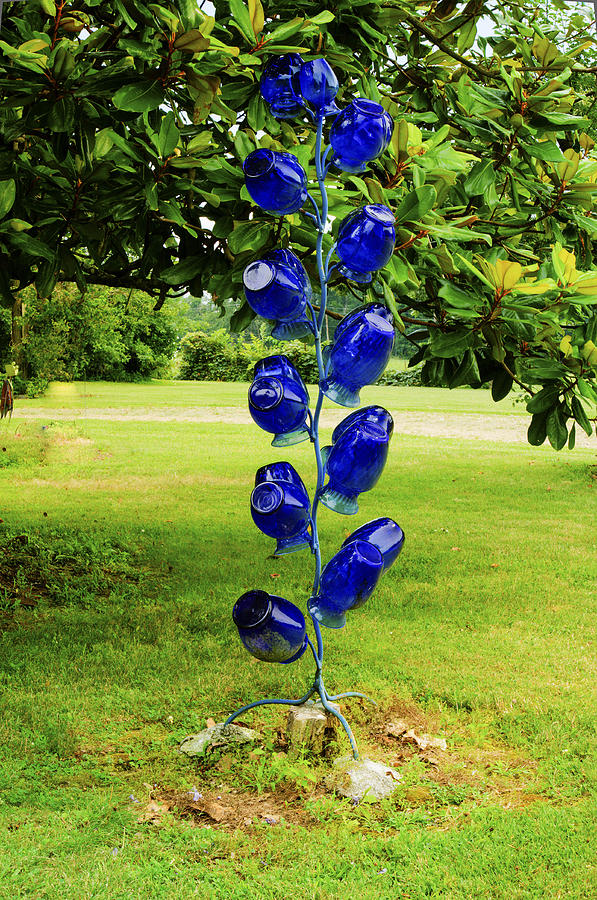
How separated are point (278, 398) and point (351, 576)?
61cm

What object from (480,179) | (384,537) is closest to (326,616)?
(384,537)

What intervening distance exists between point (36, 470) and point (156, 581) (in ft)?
17.8

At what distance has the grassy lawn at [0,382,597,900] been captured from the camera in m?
2.50

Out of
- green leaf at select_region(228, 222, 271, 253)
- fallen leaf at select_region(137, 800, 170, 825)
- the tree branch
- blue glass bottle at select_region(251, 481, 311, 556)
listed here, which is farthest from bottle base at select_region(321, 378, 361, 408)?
the tree branch

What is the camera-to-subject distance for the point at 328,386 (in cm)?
263

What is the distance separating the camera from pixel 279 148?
2.92 m

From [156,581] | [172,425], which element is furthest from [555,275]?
[172,425]

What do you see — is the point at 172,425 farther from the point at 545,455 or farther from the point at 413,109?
the point at 413,109

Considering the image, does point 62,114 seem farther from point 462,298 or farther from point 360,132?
point 462,298

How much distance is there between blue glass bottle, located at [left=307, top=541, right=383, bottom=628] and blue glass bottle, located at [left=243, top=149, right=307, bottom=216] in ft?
3.67

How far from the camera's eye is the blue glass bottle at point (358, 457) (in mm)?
2488

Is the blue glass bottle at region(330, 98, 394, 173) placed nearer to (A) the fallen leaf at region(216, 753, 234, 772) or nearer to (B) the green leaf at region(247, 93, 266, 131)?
(B) the green leaf at region(247, 93, 266, 131)

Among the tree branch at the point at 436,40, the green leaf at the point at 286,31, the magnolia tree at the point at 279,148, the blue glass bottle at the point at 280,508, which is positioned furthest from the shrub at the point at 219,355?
the green leaf at the point at 286,31

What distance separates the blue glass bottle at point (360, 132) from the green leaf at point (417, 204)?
0.61 ft
